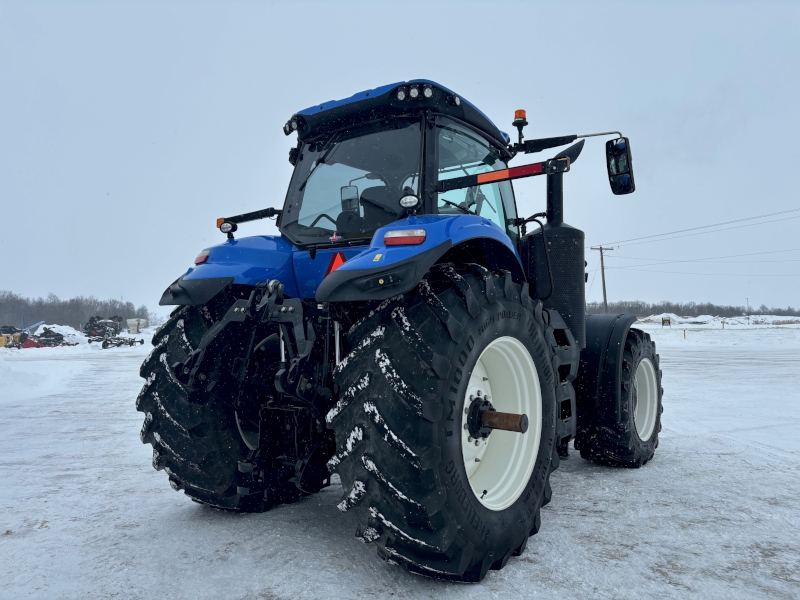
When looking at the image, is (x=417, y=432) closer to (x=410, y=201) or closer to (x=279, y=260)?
(x=410, y=201)

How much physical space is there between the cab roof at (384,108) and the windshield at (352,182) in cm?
7

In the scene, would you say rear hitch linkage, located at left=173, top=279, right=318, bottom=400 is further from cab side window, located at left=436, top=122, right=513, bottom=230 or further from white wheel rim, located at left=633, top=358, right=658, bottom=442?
white wheel rim, located at left=633, top=358, right=658, bottom=442

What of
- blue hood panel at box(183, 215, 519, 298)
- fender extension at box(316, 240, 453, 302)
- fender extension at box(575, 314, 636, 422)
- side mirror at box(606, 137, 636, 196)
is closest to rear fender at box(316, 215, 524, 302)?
fender extension at box(316, 240, 453, 302)

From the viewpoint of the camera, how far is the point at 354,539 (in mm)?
2887

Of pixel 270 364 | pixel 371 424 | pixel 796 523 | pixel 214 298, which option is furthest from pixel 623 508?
pixel 214 298

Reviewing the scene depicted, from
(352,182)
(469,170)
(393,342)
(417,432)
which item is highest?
(469,170)

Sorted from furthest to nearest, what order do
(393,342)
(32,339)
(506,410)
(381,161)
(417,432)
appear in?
(32,339) < (381,161) < (506,410) < (393,342) < (417,432)

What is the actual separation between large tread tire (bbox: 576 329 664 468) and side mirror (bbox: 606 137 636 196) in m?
1.58

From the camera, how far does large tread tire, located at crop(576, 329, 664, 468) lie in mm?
4340

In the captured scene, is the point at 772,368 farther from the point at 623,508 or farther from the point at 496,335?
the point at 496,335

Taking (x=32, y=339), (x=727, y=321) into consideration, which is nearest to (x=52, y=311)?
(x=32, y=339)

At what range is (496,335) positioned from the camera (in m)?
2.63

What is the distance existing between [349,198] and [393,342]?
1.36 meters

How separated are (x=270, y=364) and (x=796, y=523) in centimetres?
301
